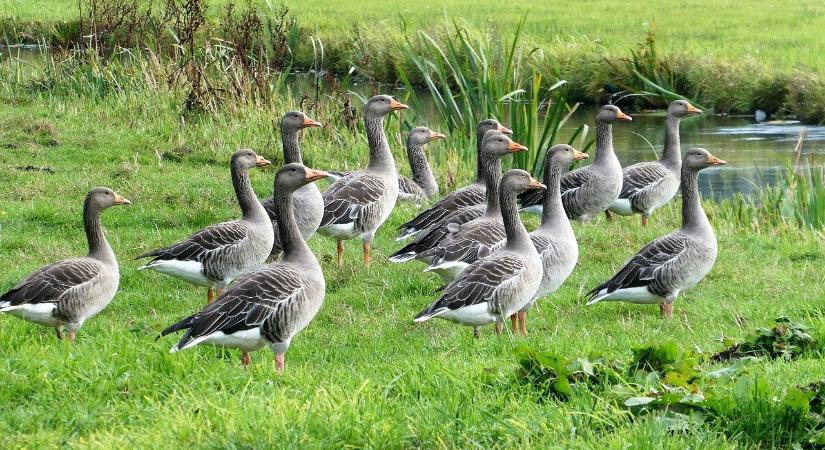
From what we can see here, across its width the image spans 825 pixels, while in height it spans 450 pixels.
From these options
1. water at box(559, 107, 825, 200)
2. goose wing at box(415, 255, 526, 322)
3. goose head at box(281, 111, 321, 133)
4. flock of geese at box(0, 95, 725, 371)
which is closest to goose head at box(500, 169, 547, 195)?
flock of geese at box(0, 95, 725, 371)

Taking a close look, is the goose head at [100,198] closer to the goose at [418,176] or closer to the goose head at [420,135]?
the goose at [418,176]

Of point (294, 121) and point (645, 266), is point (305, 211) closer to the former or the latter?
point (294, 121)

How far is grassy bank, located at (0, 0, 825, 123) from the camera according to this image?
2817 cm

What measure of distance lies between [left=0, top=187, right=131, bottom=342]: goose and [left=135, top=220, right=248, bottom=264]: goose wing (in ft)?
2.45

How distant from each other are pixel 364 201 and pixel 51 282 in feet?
14.4

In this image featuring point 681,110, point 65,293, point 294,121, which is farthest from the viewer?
point 681,110

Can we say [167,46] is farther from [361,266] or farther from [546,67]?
[361,266]

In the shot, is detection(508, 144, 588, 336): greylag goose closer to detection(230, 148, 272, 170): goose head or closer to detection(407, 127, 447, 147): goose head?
detection(230, 148, 272, 170): goose head

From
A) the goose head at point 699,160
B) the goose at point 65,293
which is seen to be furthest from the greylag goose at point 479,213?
the goose at point 65,293

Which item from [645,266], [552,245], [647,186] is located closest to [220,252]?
[552,245]

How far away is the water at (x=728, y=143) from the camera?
70.8ft

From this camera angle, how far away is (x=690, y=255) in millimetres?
10648

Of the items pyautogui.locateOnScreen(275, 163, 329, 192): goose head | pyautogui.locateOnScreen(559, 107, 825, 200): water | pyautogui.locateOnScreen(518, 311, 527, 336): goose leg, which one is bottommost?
pyautogui.locateOnScreen(559, 107, 825, 200): water

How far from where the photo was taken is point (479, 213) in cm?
1211
